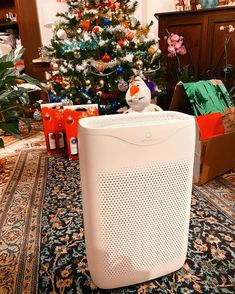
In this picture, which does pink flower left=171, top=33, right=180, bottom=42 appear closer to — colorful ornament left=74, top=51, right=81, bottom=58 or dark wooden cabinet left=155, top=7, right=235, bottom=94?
dark wooden cabinet left=155, top=7, right=235, bottom=94

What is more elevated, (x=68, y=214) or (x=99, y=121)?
(x=99, y=121)

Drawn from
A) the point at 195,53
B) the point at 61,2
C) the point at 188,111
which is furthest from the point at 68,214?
the point at 61,2

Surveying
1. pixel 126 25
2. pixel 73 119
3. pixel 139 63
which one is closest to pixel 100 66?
pixel 139 63

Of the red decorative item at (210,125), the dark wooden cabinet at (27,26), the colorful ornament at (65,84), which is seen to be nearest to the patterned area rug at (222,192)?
the red decorative item at (210,125)

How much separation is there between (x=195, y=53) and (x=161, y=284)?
2.04 meters

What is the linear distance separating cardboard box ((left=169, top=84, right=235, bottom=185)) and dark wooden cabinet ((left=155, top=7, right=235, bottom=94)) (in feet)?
2.96

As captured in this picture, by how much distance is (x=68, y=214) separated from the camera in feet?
3.95

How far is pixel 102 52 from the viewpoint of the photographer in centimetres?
210

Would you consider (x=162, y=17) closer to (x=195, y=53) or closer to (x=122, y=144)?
(x=195, y=53)

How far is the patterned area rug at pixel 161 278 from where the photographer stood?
2.62 ft

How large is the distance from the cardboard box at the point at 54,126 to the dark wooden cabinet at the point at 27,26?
4.55 ft

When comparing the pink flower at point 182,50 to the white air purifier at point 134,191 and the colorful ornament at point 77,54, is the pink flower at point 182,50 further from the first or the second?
the white air purifier at point 134,191

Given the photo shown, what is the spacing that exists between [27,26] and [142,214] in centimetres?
303

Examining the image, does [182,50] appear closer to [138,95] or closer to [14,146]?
[138,95]
